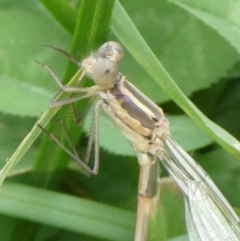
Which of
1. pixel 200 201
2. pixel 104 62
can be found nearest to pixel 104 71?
pixel 104 62

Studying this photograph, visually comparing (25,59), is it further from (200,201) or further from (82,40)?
(200,201)

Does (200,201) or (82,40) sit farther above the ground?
(82,40)

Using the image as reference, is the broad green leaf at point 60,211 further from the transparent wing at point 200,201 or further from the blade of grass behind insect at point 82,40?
the transparent wing at point 200,201

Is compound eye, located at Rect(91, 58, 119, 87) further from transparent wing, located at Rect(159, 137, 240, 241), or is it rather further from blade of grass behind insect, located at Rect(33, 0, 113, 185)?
transparent wing, located at Rect(159, 137, 240, 241)

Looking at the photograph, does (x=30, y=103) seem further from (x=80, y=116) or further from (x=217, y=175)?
(x=217, y=175)

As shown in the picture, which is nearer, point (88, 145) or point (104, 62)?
point (104, 62)

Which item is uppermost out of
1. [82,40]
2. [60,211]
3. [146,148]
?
[82,40]

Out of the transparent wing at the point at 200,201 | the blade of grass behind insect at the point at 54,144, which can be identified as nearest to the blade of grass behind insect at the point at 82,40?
the blade of grass behind insect at the point at 54,144

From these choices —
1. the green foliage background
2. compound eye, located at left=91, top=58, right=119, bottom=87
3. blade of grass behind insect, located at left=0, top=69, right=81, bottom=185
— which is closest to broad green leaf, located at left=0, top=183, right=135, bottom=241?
the green foliage background

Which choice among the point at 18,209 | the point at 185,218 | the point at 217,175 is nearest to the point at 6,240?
the point at 18,209
